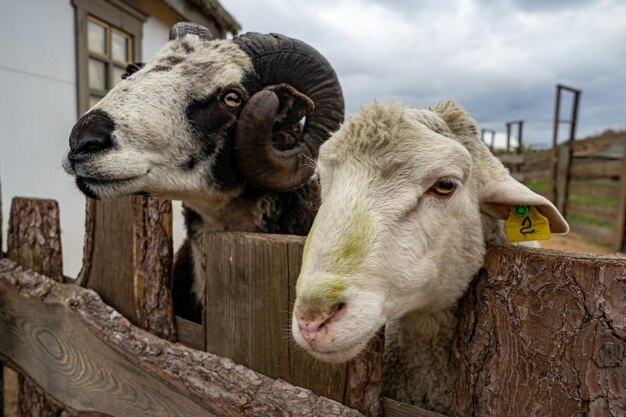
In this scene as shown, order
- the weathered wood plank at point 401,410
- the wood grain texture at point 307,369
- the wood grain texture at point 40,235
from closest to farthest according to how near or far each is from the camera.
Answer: the weathered wood plank at point 401,410, the wood grain texture at point 307,369, the wood grain texture at point 40,235

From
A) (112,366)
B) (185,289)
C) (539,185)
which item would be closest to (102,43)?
(185,289)

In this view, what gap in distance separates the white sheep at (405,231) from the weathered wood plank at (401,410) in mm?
290

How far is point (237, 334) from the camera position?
189 centimetres

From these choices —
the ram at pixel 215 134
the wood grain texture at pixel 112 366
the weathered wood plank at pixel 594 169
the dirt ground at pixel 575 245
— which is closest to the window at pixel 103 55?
the ram at pixel 215 134

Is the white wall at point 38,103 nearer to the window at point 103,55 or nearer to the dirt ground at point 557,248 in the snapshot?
the window at point 103,55

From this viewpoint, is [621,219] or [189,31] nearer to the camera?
[189,31]

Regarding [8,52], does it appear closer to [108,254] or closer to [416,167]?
[108,254]

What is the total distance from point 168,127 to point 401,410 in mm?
1678

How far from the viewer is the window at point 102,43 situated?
6.30 meters

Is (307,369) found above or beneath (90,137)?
beneath

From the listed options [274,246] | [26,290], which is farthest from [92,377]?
[274,246]

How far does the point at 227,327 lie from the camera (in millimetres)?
1928

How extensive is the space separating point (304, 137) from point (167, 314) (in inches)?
50.6

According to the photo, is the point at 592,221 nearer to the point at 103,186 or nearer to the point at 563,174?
the point at 563,174
